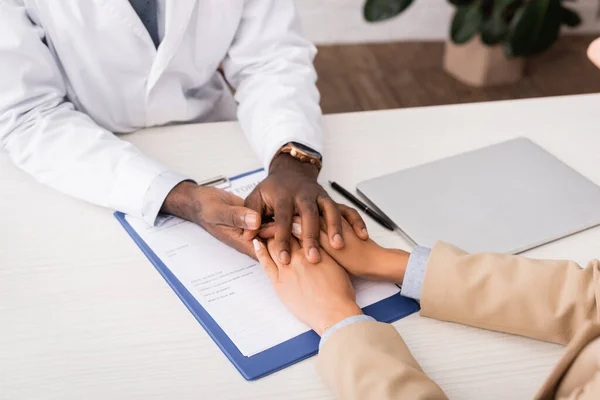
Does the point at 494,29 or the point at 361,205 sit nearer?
the point at 361,205

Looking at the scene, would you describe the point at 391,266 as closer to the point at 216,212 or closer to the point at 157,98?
the point at 216,212

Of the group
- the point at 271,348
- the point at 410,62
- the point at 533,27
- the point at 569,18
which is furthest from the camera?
the point at 410,62

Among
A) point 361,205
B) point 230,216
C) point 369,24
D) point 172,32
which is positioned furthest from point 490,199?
point 369,24

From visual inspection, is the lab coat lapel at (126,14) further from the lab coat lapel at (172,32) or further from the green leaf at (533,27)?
the green leaf at (533,27)

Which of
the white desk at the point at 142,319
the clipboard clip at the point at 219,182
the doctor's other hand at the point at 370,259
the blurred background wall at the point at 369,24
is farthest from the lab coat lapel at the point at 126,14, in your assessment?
the blurred background wall at the point at 369,24

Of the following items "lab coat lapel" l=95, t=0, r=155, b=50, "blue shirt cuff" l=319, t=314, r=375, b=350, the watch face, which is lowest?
"blue shirt cuff" l=319, t=314, r=375, b=350

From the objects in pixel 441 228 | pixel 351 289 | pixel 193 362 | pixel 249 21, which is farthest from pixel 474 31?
pixel 193 362

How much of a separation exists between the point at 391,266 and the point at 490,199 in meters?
0.25

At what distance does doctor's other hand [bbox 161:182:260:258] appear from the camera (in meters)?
0.98

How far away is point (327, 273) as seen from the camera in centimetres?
92

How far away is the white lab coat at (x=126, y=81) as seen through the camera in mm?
1102

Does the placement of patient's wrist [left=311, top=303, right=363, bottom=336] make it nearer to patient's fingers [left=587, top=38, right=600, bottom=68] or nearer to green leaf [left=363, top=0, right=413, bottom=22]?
patient's fingers [left=587, top=38, right=600, bottom=68]

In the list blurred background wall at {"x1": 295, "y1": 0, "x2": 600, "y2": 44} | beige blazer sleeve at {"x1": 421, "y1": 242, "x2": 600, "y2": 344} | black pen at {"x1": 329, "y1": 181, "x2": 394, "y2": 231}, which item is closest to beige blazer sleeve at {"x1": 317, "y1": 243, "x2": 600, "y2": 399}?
beige blazer sleeve at {"x1": 421, "y1": 242, "x2": 600, "y2": 344}

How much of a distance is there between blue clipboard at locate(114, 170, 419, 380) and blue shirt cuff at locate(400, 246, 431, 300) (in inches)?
0.6
